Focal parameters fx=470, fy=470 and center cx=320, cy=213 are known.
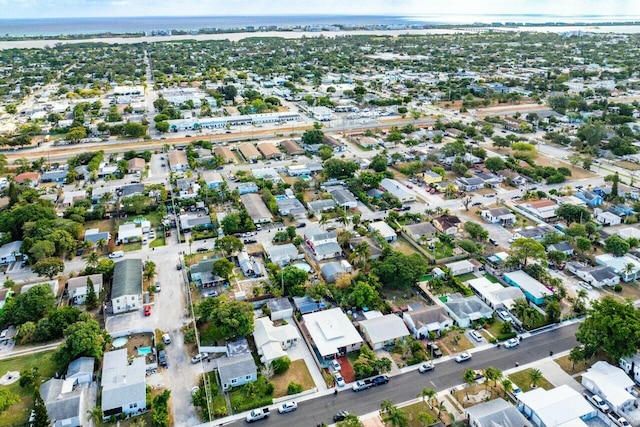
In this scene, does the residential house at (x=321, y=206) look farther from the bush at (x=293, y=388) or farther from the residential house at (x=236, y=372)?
the bush at (x=293, y=388)

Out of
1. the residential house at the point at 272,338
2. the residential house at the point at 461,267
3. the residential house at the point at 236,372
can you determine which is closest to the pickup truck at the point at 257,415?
the residential house at the point at 236,372

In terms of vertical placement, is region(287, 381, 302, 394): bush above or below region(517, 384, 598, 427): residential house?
below

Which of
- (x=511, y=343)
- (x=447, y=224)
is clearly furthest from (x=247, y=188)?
(x=511, y=343)

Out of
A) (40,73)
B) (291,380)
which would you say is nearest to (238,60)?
(40,73)

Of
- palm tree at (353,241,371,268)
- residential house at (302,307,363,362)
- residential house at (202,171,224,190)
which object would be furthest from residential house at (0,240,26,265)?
palm tree at (353,241,371,268)

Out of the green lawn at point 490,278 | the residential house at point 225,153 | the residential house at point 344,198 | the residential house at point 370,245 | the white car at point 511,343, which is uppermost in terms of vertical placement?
the residential house at point 225,153

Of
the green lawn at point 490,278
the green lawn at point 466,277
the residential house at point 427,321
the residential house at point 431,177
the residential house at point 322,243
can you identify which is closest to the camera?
the residential house at point 427,321

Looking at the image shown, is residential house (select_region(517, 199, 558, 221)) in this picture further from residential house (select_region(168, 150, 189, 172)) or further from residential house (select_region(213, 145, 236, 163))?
residential house (select_region(168, 150, 189, 172))
